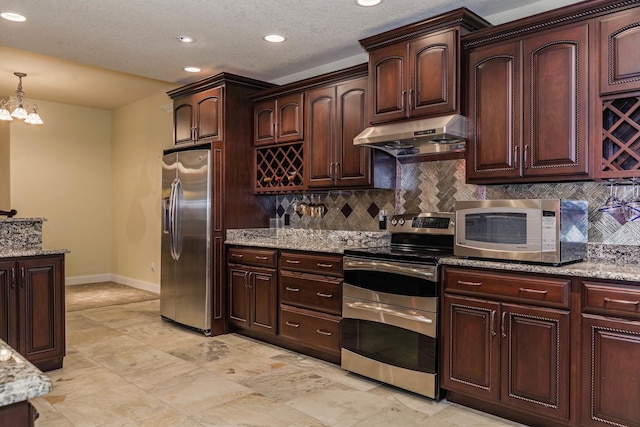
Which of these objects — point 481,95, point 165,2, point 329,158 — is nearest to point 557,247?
point 481,95

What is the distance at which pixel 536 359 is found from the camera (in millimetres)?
2611

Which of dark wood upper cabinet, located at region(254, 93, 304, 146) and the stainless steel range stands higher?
dark wood upper cabinet, located at region(254, 93, 304, 146)

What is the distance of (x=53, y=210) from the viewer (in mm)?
7238

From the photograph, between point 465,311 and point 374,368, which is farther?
point 374,368

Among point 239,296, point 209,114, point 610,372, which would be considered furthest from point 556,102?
point 209,114

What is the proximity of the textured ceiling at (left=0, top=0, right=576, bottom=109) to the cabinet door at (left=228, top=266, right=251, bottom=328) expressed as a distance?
6.65ft

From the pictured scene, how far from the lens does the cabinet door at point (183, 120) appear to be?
202 inches

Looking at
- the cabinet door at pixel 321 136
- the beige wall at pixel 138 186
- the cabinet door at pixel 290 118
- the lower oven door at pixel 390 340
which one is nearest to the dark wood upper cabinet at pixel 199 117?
the cabinet door at pixel 290 118

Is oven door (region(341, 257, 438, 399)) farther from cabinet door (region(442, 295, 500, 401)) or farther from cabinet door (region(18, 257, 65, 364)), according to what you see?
cabinet door (region(18, 257, 65, 364))

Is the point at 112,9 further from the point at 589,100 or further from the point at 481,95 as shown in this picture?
the point at 589,100

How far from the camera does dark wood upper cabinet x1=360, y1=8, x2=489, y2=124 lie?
3.18 meters

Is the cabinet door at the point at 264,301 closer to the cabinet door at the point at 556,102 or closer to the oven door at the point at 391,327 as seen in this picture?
the oven door at the point at 391,327

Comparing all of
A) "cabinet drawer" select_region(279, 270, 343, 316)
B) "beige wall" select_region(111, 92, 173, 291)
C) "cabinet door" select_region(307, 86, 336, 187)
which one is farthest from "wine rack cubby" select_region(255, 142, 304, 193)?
"beige wall" select_region(111, 92, 173, 291)

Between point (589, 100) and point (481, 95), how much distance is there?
65cm
